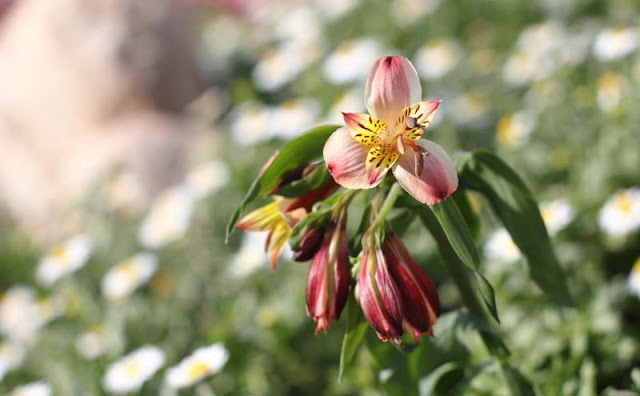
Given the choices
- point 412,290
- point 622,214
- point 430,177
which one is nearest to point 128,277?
point 622,214

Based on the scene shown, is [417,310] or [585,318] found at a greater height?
[417,310]

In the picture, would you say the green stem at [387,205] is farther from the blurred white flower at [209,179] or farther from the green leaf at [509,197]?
the blurred white flower at [209,179]

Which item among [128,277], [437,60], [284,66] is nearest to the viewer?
[128,277]

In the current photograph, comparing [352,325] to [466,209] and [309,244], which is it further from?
[466,209]

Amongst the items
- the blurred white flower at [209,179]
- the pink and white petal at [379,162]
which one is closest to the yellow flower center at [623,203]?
the pink and white petal at [379,162]

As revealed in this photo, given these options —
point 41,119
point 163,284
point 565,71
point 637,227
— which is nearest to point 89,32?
point 41,119

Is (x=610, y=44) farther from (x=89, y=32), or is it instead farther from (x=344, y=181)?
(x=89, y=32)
